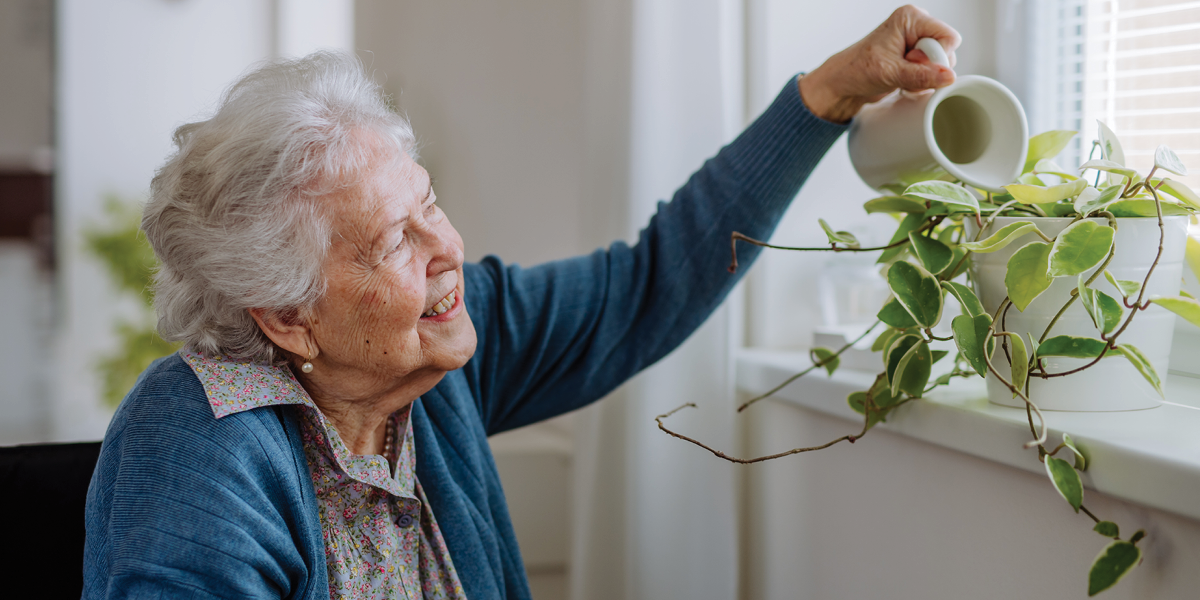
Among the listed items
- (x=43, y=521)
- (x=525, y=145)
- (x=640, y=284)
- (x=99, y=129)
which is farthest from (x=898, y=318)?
(x=99, y=129)

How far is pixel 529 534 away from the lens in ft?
6.01

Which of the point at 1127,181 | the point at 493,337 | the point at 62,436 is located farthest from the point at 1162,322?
the point at 62,436

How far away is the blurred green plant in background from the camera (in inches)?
104

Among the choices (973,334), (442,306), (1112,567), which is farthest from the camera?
(442,306)

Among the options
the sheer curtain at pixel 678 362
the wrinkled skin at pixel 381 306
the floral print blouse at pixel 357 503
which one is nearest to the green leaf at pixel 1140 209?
the sheer curtain at pixel 678 362

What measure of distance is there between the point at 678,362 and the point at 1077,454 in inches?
24.8

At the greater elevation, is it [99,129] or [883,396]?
[99,129]

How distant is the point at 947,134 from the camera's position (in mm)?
916

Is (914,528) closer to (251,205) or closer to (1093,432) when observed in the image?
(1093,432)

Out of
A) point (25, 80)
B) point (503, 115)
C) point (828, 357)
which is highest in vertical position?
point (25, 80)

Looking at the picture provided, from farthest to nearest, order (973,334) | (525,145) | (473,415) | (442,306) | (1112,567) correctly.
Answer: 1. (525,145)
2. (473,415)
3. (442,306)
4. (973,334)
5. (1112,567)

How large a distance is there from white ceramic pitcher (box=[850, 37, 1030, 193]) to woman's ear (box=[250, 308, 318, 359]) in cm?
68

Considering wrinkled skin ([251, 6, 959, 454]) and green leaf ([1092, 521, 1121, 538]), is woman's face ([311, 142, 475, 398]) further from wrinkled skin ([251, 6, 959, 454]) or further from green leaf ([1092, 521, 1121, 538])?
green leaf ([1092, 521, 1121, 538])

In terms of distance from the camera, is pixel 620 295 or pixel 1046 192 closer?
pixel 1046 192
